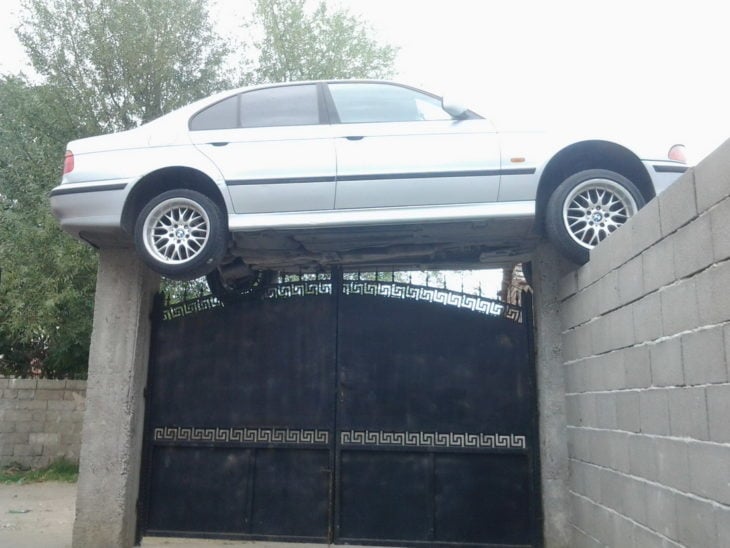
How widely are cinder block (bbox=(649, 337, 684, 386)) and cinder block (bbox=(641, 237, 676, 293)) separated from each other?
12.3 inches

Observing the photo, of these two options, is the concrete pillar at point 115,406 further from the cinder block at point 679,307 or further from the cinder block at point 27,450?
the cinder block at point 27,450

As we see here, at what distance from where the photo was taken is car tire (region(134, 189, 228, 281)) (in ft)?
17.5

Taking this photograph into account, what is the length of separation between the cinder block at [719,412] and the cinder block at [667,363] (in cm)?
33

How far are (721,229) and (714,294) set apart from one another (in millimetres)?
286

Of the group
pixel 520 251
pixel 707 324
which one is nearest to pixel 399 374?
pixel 520 251

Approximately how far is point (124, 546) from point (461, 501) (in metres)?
2.81

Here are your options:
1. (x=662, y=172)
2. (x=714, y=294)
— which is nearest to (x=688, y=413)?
(x=714, y=294)

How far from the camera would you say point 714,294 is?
9.87ft

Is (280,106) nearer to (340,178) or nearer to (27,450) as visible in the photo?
(340,178)

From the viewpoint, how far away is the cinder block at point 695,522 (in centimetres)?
305

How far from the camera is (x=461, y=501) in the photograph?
229 inches

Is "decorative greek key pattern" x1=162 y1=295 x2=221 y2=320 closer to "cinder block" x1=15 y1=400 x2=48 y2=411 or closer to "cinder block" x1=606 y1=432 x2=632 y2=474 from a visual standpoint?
"cinder block" x1=606 y1=432 x2=632 y2=474

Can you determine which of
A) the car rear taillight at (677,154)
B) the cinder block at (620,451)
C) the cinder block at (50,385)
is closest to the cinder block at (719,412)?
the cinder block at (620,451)

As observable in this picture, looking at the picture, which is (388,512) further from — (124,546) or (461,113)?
(461,113)
